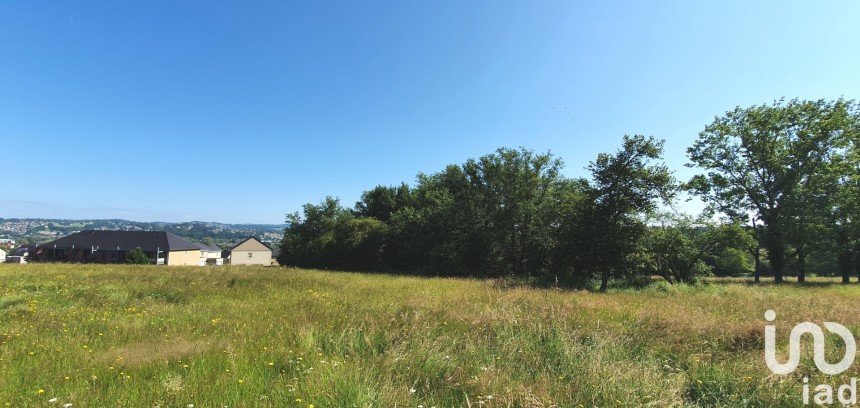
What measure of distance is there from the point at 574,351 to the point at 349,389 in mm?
3242

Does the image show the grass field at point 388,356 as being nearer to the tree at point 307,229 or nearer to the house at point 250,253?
the tree at point 307,229

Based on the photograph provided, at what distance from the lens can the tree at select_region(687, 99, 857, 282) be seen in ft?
88.3

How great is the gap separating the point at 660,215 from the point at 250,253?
91.6 m

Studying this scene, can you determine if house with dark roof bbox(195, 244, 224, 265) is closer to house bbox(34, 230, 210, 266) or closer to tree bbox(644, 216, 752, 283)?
house bbox(34, 230, 210, 266)

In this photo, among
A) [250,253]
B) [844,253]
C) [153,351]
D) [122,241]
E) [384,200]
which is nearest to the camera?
[153,351]

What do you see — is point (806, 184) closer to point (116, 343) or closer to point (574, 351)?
point (574, 351)

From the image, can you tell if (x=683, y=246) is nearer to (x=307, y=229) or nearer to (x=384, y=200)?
(x=384, y=200)

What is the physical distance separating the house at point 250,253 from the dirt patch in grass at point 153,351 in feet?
303

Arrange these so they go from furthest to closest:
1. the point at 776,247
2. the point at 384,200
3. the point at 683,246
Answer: the point at 384,200, the point at 776,247, the point at 683,246

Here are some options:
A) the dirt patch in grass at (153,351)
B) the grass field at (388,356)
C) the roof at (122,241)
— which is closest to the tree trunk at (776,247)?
the grass field at (388,356)

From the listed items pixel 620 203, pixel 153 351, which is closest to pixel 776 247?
pixel 620 203

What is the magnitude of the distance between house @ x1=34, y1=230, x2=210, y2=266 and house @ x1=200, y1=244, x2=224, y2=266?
15303 millimetres

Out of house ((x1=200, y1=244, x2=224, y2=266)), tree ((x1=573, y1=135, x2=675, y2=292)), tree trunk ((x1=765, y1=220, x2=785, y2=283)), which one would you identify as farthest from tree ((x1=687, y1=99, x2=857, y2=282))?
house ((x1=200, y1=244, x2=224, y2=266))

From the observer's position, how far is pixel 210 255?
102125 millimetres
